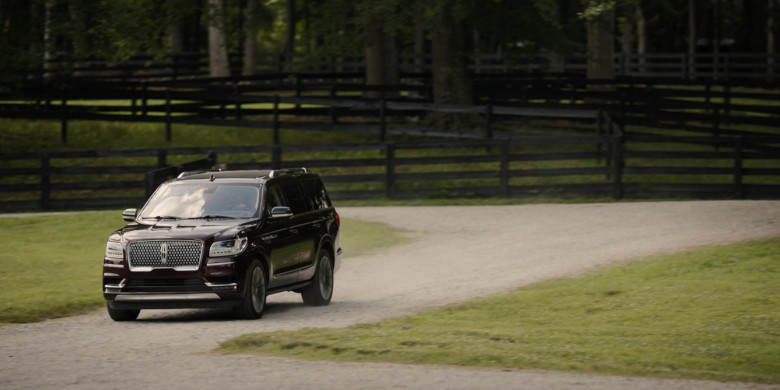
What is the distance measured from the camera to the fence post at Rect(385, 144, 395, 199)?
28.4 metres

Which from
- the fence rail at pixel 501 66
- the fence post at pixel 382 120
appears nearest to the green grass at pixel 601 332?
the fence post at pixel 382 120

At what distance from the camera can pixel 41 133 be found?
37.2 m

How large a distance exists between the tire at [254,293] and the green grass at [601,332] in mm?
1350

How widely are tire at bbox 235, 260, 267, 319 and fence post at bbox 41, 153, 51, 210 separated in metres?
15.3

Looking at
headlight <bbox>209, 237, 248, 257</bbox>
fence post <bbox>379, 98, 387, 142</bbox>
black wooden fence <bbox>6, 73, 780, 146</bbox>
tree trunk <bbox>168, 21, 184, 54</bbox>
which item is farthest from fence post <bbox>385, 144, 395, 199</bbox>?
tree trunk <bbox>168, 21, 184, 54</bbox>

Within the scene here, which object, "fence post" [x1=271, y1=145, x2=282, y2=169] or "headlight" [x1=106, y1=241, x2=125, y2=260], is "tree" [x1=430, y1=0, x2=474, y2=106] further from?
"headlight" [x1=106, y1=241, x2=125, y2=260]

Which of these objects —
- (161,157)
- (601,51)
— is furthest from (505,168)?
(601,51)

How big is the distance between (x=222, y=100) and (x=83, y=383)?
27.8 metres

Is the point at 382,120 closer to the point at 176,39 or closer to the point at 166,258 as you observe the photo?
the point at 166,258

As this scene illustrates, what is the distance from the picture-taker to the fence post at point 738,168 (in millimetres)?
26266

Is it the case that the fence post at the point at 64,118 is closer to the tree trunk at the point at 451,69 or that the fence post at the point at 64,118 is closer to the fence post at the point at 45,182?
the fence post at the point at 45,182

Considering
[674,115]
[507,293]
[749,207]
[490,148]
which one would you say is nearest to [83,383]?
[507,293]

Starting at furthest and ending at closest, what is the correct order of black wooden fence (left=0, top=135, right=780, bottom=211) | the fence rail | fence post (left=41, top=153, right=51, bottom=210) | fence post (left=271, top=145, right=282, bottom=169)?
the fence rail → fence post (left=271, top=145, right=282, bottom=169) → fence post (left=41, top=153, right=51, bottom=210) → black wooden fence (left=0, top=135, right=780, bottom=211)

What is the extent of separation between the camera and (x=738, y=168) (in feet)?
86.9
